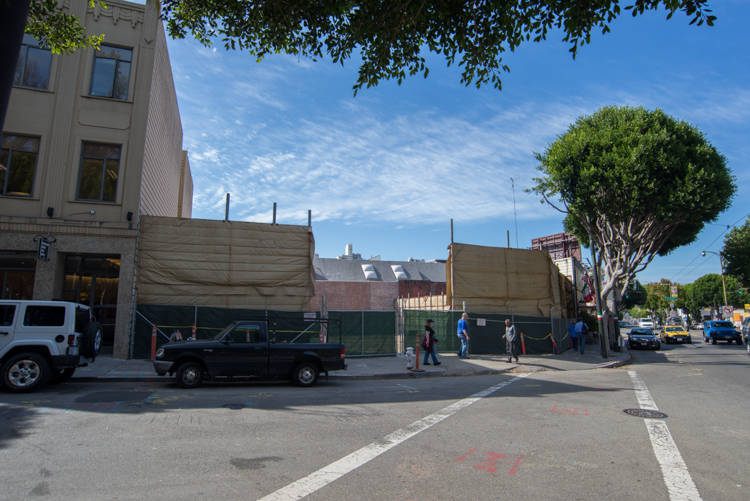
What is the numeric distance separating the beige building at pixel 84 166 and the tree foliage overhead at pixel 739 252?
4633 cm

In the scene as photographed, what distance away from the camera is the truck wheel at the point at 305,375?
11.0 metres

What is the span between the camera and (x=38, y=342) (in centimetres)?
943

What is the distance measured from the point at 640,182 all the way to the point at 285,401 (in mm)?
21231

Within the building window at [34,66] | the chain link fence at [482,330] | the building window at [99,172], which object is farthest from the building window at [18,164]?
the chain link fence at [482,330]

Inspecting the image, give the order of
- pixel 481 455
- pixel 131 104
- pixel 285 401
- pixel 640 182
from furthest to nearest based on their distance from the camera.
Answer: pixel 640 182 → pixel 131 104 → pixel 285 401 → pixel 481 455

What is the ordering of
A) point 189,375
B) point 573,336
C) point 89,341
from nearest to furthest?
1. point 89,341
2. point 189,375
3. point 573,336

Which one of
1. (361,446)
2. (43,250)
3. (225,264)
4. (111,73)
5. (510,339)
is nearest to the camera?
(361,446)

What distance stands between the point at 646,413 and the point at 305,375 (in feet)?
23.9

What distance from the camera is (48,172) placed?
48.7 ft

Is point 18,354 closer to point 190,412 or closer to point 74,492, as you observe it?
point 190,412

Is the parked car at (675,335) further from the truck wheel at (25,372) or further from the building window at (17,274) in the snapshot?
the building window at (17,274)

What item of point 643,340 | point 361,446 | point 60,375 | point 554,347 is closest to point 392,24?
point 361,446

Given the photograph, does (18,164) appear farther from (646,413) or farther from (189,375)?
(646,413)

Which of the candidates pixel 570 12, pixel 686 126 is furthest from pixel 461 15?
pixel 686 126
